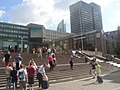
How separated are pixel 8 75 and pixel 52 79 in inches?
218

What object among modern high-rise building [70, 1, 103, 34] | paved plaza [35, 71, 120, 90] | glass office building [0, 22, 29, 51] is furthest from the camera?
glass office building [0, 22, 29, 51]

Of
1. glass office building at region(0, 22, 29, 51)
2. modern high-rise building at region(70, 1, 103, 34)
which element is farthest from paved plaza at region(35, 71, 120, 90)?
glass office building at region(0, 22, 29, 51)

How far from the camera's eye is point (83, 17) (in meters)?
86.1

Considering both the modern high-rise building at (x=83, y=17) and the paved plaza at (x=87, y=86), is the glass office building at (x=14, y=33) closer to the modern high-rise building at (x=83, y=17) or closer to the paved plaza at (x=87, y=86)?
the modern high-rise building at (x=83, y=17)

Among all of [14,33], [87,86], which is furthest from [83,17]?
[87,86]

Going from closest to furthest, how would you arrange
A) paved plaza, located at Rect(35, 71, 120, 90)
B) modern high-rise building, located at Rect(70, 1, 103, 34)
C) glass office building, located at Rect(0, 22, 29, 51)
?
paved plaza, located at Rect(35, 71, 120, 90) → modern high-rise building, located at Rect(70, 1, 103, 34) → glass office building, located at Rect(0, 22, 29, 51)

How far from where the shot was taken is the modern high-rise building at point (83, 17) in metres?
83.2

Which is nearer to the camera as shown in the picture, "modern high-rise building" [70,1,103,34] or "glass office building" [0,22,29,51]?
"modern high-rise building" [70,1,103,34]

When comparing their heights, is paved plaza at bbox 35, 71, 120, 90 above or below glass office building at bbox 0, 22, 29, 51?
below


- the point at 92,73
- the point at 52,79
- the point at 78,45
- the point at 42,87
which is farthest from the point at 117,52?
the point at 42,87

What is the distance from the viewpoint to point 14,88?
526 inches

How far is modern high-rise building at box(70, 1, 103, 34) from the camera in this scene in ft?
273

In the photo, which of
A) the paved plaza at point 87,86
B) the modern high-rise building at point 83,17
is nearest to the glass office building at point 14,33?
the modern high-rise building at point 83,17

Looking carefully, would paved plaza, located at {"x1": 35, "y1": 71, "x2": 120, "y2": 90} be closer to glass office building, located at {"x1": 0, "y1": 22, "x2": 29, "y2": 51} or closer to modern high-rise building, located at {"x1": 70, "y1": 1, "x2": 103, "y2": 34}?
modern high-rise building, located at {"x1": 70, "y1": 1, "x2": 103, "y2": 34}
